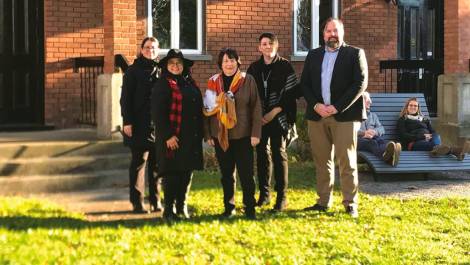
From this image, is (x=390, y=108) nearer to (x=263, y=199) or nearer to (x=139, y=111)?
(x=263, y=199)

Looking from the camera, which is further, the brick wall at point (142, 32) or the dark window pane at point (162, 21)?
the dark window pane at point (162, 21)

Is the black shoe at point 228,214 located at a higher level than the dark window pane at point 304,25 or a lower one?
lower

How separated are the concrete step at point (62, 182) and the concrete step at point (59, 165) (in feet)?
0.25

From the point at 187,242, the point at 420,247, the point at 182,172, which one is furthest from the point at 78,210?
the point at 420,247

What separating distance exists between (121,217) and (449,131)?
721 cm

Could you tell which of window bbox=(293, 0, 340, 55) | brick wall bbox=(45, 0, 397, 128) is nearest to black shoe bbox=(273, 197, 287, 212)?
brick wall bbox=(45, 0, 397, 128)

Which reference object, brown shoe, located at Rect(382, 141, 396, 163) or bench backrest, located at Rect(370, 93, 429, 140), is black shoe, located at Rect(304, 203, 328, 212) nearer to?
brown shoe, located at Rect(382, 141, 396, 163)

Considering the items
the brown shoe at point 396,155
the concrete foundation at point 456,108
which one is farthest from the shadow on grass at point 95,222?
the concrete foundation at point 456,108

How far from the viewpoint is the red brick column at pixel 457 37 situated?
12000mm

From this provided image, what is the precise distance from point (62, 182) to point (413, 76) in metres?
8.12

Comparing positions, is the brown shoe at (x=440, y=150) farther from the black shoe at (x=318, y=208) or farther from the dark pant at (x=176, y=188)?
the dark pant at (x=176, y=188)

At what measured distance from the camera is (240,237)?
19.5ft

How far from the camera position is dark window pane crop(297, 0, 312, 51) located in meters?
12.8

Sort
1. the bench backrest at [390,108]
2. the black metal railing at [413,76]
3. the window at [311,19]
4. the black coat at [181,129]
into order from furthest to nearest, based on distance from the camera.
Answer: the black metal railing at [413,76] < the window at [311,19] < the bench backrest at [390,108] < the black coat at [181,129]
